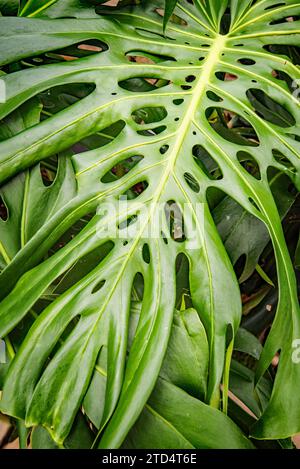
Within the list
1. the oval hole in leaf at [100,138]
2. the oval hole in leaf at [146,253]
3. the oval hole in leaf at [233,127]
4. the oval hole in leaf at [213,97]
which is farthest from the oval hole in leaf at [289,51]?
the oval hole in leaf at [146,253]

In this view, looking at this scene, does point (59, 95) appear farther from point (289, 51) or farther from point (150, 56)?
point (289, 51)

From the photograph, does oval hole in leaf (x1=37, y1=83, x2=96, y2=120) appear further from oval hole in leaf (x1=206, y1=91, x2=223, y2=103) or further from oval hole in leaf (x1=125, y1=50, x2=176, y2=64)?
oval hole in leaf (x1=206, y1=91, x2=223, y2=103)

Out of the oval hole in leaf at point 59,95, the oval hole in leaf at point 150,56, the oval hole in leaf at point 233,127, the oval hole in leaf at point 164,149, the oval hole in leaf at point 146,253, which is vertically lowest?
the oval hole in leaf at point 146,253

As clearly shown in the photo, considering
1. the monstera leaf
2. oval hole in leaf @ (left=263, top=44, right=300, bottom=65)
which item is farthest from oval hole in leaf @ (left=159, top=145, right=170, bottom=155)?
oval hole in leaf @ (left=263, top=44, right=300, bottom=65)

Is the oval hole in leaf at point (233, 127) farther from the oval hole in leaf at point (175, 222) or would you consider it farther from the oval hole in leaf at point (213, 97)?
the oval hole in leaf at point (175, 222)

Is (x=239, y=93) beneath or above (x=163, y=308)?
above

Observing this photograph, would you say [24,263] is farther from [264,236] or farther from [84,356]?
[264,236]

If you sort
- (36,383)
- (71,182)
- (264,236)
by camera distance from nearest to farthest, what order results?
1. (36,383)
2. (71,182)
3. (264,236)
